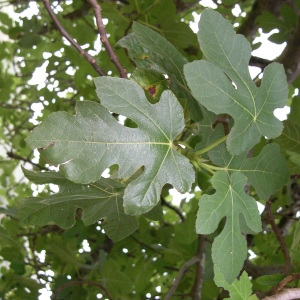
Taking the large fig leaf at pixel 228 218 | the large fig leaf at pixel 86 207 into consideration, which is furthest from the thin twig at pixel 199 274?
the large fig leaf at pixel 228 218

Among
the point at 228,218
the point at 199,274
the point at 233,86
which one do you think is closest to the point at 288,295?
the point at 228,218

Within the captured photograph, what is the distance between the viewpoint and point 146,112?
2.42 ft

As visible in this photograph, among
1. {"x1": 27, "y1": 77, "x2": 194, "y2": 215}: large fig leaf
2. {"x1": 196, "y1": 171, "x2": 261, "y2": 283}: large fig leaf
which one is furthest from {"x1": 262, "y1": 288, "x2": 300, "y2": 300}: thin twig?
{"x1": 27, "y1": 77, "x2": 194, "y2": 215}: large fig leaf

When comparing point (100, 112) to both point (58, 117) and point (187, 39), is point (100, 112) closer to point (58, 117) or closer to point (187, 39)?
point (58, 117)

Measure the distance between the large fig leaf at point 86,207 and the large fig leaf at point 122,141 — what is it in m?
0.15

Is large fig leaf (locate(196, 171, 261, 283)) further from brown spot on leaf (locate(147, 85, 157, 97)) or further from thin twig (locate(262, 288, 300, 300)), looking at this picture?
brown spot on leaf (locate(147, 85, 157, 97))

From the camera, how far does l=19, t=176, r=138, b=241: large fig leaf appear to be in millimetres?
892

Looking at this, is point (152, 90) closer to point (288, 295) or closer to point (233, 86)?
point (233, 86)

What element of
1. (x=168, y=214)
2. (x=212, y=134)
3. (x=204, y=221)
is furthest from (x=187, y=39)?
(x=168, y=214)

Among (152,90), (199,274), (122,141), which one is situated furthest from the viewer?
(199,274)

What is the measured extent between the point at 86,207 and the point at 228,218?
0.98ft

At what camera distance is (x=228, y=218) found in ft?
2.56

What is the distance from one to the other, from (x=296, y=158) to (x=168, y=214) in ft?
5.59

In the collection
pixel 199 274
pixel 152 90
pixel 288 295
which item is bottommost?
pixel 288 295
